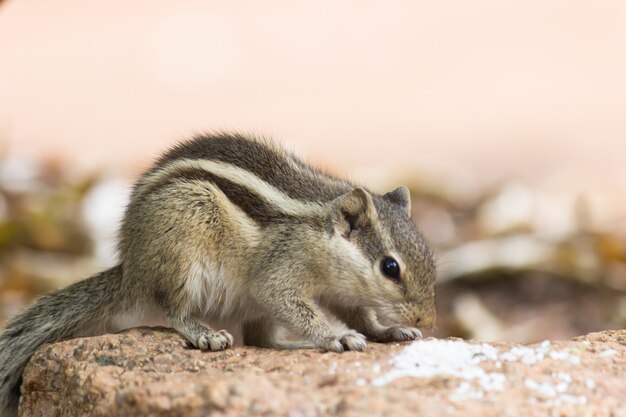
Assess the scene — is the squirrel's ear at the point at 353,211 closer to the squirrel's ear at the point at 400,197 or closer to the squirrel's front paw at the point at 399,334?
the squirrel's ear at the point at 400,197

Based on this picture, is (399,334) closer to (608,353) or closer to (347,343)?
(347,343)

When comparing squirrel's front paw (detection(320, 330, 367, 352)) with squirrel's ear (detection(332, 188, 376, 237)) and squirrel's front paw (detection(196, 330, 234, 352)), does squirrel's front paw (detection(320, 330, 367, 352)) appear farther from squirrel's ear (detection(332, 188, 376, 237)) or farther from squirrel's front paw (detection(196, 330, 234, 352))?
squirrel's ear (detection(332, 188, 376, 237))

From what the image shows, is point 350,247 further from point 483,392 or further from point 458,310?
point 458,310

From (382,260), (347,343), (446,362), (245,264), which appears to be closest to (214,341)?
(245,264)

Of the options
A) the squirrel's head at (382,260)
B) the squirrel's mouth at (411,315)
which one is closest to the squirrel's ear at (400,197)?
the squirrel's head at (382,260)

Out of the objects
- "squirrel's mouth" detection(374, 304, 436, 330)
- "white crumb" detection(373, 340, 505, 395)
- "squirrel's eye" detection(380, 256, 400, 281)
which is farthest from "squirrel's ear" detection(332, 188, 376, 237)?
"white crumb" detection(373, 340, 505, 395)

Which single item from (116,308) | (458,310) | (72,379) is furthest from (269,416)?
(458,310)
